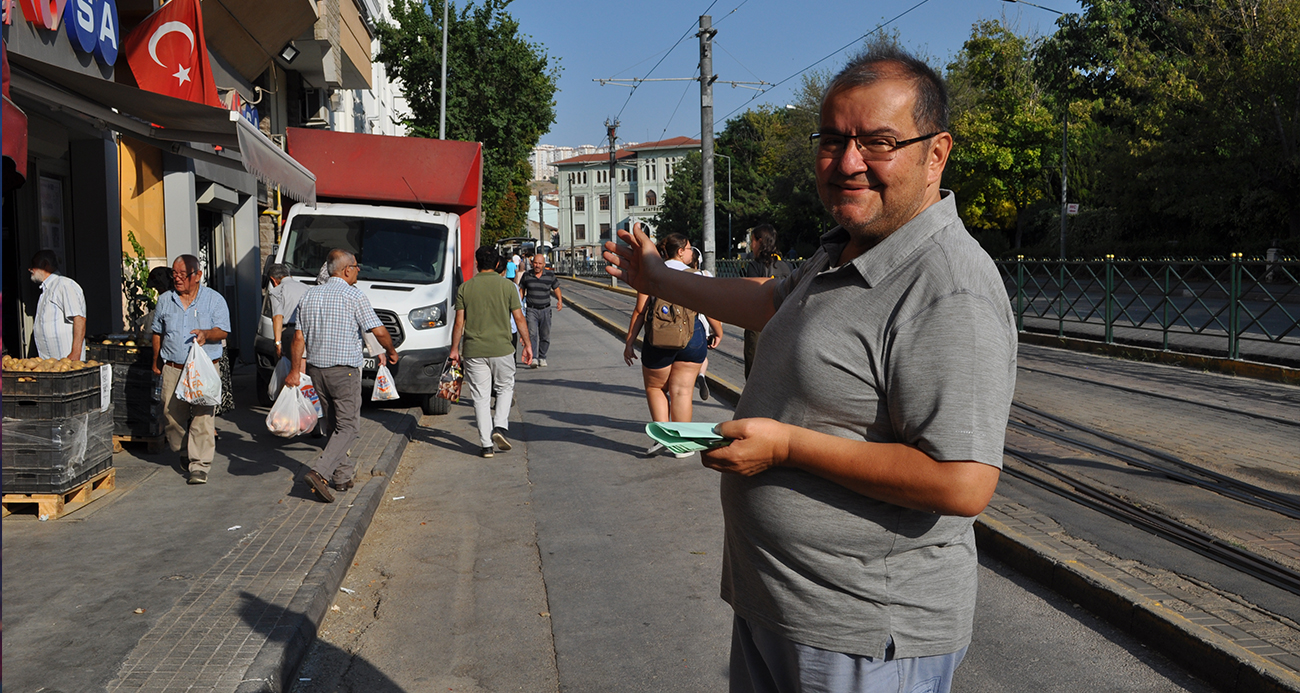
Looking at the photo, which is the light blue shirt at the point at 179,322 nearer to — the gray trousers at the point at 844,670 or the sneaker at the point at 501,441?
the sneaker at the point at 501,441

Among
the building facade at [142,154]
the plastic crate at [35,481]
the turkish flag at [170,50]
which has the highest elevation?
the turkish flag at [170,50]

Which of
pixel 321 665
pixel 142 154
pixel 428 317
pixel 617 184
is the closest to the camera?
pixel 321 665

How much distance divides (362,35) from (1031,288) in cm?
1580

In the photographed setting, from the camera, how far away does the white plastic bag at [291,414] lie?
6.93 m

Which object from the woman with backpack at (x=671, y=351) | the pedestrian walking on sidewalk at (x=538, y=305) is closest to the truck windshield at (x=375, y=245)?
the pedestrian walking on sidewalk at (x=538, y=305)

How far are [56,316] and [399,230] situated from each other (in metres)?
4.32

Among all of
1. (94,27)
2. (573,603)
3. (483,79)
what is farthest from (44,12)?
(483,79)

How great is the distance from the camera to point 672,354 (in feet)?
26.5

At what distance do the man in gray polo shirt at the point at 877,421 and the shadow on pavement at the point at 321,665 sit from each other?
2608 millimetres

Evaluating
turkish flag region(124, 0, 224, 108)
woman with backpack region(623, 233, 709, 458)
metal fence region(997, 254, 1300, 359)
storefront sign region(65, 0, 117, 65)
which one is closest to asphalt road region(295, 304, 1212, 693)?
woman with backpack region(623, 233, 709, 458)

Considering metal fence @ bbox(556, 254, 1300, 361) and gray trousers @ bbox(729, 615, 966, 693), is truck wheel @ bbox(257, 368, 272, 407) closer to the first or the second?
metal fence @ bbox(556, 254, 1300, 361)

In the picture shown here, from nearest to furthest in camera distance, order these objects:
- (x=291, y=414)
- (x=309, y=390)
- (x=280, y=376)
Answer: (x=291, y=414), (x=309, y=390), (x=280, y=376)

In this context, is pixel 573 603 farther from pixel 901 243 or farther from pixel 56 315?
pixel 56 315

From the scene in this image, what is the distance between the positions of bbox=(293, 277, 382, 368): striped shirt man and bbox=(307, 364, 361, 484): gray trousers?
0.21 ft
